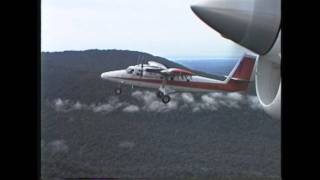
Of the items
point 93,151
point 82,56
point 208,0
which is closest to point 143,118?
point 93,151

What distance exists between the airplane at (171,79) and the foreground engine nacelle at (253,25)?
106 centimetres

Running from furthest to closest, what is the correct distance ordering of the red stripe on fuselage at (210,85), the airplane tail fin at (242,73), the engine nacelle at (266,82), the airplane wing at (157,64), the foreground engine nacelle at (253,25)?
the red stripe on fuselage at (210,85)
the airplane wing at (157,64)
the airplane tail fin at (242,73)
the engine nacelle at (266,82)
the foreground engine nacelle at (253,25)

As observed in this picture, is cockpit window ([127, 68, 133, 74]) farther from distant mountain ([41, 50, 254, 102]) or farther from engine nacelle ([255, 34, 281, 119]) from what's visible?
engine nacelle ([255, 34, 281, 119])

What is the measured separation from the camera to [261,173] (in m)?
3.45

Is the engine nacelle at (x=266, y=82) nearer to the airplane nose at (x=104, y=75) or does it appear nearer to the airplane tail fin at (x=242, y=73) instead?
the airplane tail fin at (x=242, y=73)

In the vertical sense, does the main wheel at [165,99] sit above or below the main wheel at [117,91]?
below

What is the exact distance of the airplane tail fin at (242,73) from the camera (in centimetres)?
300

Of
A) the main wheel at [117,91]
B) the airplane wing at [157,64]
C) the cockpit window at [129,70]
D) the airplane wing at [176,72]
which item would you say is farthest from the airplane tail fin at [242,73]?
the main wheel at [117,91]

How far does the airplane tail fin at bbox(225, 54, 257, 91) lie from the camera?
3002 millimetres

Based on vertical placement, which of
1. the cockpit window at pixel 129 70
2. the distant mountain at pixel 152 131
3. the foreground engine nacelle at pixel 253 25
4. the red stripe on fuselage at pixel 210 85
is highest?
the foreground engine nacelle at pixel 253 25

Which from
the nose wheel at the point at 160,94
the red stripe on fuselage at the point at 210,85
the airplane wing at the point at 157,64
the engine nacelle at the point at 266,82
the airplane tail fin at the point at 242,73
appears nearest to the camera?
the engine nacelle at the point at 266,82

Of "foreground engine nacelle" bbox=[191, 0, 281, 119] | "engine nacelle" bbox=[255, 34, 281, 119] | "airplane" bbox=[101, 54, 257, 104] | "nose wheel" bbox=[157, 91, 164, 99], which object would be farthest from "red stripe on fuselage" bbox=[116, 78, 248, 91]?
"foreground engine nacelle" bbox=[191, 0, 281, 119]

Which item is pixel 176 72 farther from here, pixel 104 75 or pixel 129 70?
pixel 104 75
